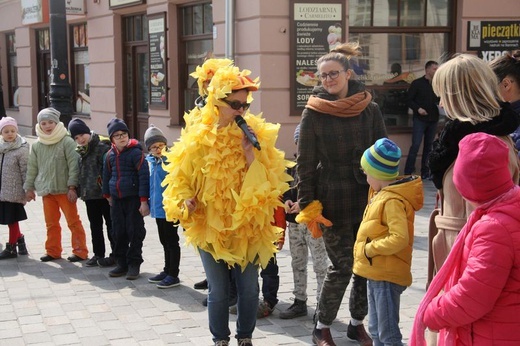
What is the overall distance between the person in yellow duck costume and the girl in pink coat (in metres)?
1.72

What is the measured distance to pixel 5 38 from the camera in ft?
77.5

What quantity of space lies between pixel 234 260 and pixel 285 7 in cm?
811

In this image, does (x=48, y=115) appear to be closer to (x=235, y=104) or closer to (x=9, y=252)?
(x=9, y=252)

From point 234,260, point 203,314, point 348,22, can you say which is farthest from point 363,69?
point 234,260

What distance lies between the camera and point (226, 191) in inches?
173

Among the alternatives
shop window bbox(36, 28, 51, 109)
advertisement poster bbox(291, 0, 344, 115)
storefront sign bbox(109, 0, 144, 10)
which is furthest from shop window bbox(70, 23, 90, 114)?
advertisement poster bbox(291, 0, 344, 115)

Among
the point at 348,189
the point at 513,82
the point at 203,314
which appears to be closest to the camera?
the point at 513,82

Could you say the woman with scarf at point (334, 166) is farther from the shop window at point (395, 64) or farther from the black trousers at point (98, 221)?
the shop window at point (395, 64)

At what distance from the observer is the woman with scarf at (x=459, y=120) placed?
10.9 feet

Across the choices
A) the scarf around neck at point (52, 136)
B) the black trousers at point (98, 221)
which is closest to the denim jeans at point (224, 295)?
the black trousers at point (98, 221)

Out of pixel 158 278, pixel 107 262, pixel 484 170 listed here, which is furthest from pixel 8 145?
pixel 484 170

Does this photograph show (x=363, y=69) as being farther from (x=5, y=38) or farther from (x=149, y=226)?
(x=5, y=38)

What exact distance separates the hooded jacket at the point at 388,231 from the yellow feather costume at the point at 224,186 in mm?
629

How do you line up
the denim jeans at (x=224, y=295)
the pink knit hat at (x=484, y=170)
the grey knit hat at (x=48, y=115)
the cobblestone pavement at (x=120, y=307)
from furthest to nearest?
the grey knit hat at (x=48, y=115), the cobblestone pavement at (x=120, y=307), the denim jeans at (x=224, y=295), the pink knit hat at (x=484, y=170)
